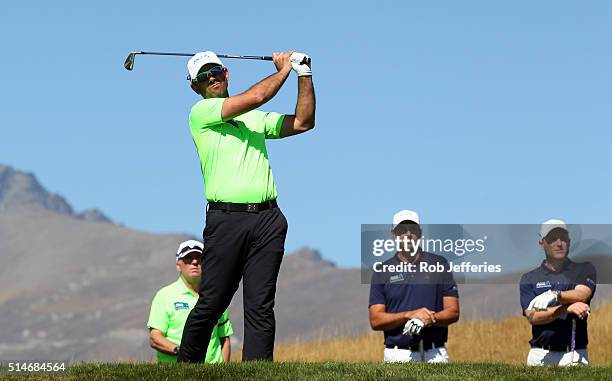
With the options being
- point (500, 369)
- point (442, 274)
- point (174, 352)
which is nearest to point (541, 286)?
point (442, 274)

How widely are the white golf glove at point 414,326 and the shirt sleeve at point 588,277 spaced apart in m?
1.90

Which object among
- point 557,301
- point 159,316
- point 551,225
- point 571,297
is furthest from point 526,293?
point 159,316

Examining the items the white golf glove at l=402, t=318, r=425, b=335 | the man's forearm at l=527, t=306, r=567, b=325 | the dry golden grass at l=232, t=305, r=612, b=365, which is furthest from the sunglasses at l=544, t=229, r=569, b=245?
the dry golden grass at l=232, t=305, r=612, b=365

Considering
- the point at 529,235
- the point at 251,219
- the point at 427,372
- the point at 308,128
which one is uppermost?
the point at 529,235

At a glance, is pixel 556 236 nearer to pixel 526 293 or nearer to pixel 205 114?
pixel 526 293

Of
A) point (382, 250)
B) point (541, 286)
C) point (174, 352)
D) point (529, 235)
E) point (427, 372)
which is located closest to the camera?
point (427, 372)

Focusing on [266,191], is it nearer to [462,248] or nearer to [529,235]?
[462,248]

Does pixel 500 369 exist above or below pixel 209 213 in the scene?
below

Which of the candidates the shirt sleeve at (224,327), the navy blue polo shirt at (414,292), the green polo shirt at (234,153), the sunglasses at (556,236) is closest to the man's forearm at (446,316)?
the navy blue polo shirt at (414,292)

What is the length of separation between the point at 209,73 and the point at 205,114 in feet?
1.41

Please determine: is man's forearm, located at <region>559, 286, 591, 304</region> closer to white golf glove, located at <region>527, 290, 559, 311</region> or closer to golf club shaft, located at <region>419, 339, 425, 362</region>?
white golf glove, located at <region>527, 290, 559, 311</region>

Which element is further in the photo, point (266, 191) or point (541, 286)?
point (541, 286)

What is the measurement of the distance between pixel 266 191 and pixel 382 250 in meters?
6.05

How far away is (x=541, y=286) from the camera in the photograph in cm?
1356
